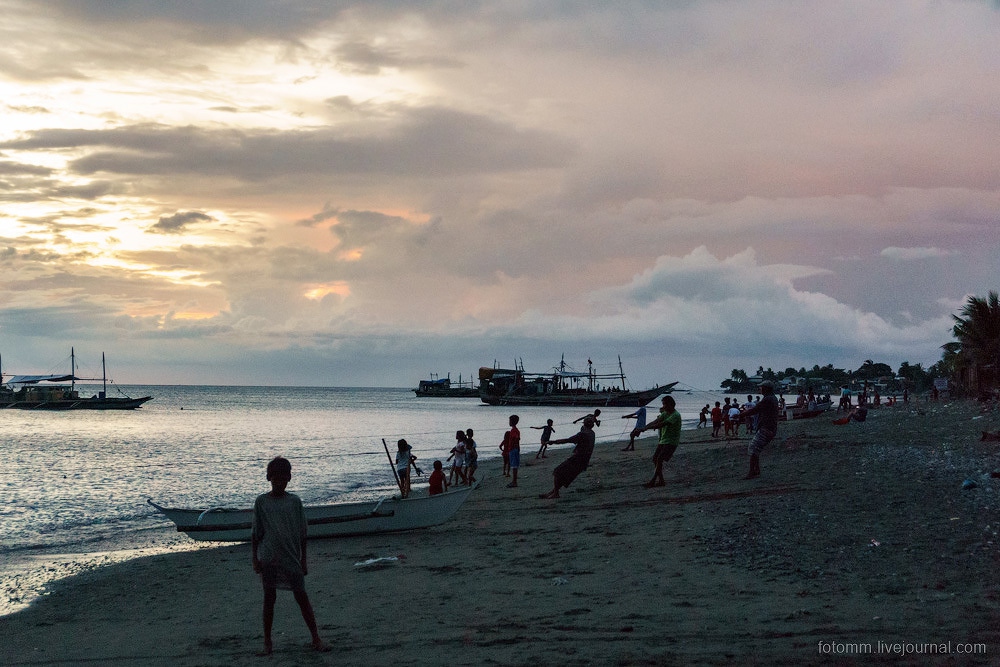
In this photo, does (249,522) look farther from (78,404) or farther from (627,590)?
(78,404)

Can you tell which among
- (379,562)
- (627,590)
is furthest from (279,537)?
(379,562)

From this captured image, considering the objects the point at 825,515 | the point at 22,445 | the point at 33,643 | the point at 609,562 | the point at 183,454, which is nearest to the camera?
the point at 33,643

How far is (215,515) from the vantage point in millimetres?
13852

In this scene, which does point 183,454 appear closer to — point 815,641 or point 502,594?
point 502,594

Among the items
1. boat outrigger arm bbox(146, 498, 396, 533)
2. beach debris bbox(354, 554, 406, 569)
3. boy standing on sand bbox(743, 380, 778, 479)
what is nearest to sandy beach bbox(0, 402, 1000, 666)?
beach debris bbox(354, 554, 406, 569)

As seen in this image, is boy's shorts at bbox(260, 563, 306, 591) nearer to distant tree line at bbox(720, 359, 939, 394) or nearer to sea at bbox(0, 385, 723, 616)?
sea at bbox(0, 385, 723, 616)

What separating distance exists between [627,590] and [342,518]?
6.56 metres

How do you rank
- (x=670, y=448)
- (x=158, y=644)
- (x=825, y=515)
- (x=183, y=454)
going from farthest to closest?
(x=183, y=454) → (x=670, y=448) → (x=825, y=515) → (x=158, y=644)

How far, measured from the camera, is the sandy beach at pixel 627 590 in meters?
6.50

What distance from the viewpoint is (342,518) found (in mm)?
13461

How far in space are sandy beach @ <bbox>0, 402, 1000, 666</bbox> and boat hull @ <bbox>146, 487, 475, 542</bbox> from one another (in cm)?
27

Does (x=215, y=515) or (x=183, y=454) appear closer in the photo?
(x=215, y=515)

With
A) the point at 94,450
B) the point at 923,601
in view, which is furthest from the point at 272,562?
the point at 94,450

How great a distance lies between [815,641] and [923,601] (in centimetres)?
147
